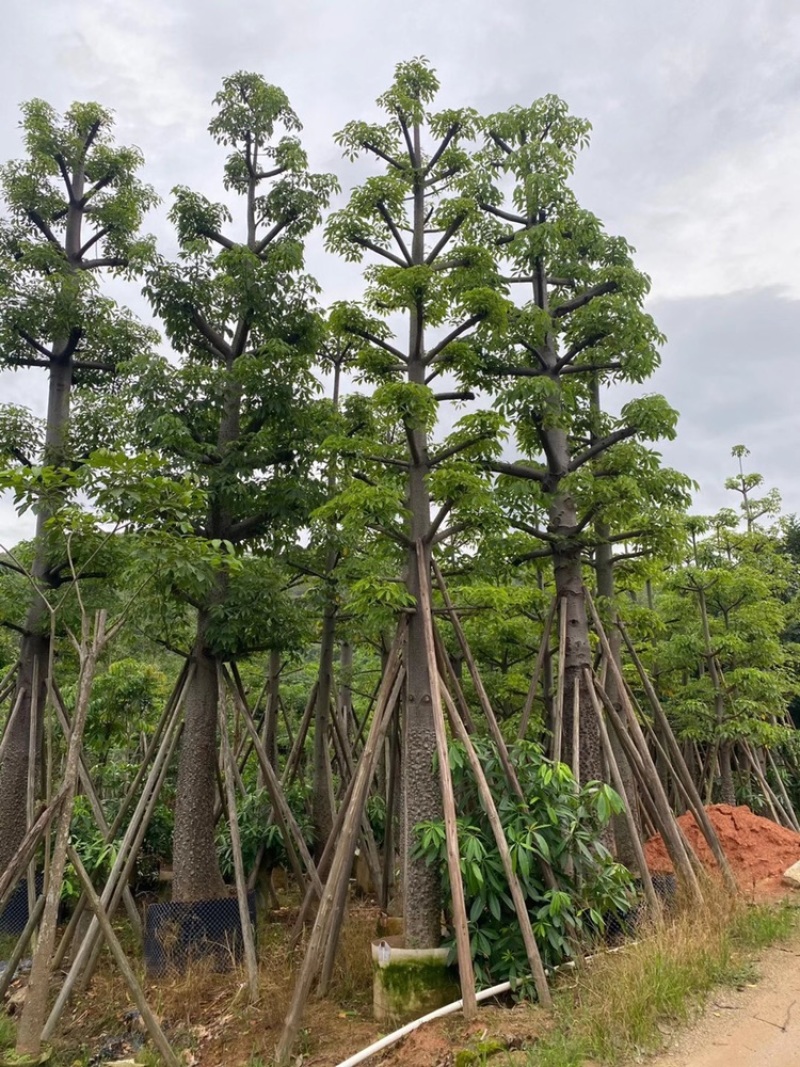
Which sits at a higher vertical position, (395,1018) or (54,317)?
(54,317)

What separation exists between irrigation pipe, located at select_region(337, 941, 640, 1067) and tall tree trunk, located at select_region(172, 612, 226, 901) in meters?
3.02

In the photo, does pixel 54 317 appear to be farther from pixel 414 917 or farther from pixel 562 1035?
pixel 562 1035

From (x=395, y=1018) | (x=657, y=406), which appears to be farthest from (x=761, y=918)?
(x=657, y=406)

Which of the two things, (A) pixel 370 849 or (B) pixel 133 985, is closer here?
(B) pixel 133 985

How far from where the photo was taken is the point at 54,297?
8586mm

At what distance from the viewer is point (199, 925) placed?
21.5 ft

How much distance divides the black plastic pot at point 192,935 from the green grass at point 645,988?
10.9 ft

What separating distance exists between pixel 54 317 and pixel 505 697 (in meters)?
7.90

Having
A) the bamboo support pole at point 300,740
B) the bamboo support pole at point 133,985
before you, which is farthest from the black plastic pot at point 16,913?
the bamboo support pole at point 133,985

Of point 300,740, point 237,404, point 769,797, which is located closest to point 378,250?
point 237,404

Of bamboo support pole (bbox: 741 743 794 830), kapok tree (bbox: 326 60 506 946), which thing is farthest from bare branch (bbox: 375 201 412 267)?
bamboo support pole (bbox: 741 743 794 830)

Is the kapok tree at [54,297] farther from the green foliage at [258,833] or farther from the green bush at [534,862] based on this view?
the green bush at [534,862]

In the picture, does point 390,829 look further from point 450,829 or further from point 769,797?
point 769,797

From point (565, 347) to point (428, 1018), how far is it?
658 cm
